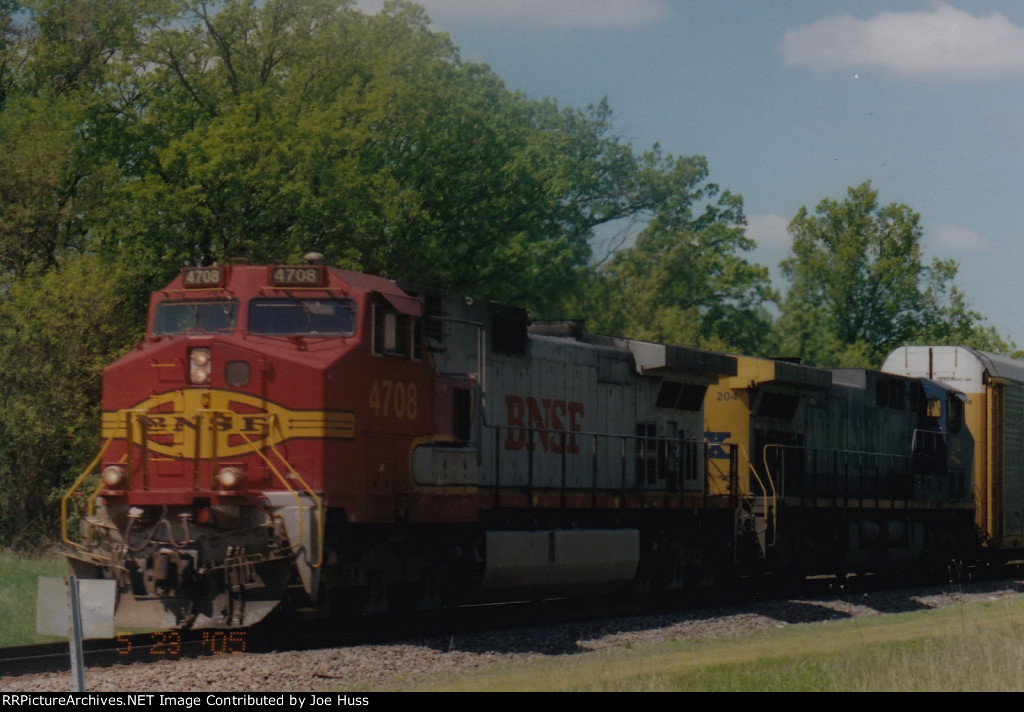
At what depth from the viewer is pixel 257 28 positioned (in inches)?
1318

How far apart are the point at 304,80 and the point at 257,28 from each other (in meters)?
2.10

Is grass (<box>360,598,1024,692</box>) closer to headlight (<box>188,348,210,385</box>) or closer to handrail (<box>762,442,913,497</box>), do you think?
headlight (<box>188,348,210,385</box>)

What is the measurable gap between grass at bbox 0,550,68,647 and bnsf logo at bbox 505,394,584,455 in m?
5.95

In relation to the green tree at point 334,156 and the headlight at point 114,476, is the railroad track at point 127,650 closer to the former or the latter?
the headlight at point 114,476

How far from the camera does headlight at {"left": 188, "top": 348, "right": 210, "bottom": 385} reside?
13539mm

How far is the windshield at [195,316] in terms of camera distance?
14.1 metres

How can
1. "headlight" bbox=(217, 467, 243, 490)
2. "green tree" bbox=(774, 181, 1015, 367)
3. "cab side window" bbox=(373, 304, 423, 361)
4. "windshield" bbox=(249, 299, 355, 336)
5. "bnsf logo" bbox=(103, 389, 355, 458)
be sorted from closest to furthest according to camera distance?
"headlight" bbox=(217, 467, 243, 490) → "bnsf logo" bbox=(103, 389, 355, 458) → "windshield" bbox=(249, 299, 355, 336) → "cab side window" bbox=(373, 304, 423, 361) → "green tree" bbox=(774, 181, 1015, 367)

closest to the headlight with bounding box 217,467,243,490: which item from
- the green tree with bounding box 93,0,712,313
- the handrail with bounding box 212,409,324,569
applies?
the handrail with bounding box 212,409,324,569

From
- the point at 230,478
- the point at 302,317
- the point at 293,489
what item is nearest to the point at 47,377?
the point at 302,317

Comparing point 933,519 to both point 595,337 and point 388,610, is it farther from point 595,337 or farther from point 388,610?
point 388,610

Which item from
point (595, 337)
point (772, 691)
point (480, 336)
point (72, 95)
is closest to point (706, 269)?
point (72, 95)

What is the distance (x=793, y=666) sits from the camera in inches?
458

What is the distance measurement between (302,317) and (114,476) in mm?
2546

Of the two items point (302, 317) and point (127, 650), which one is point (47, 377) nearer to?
point (302, 317)
